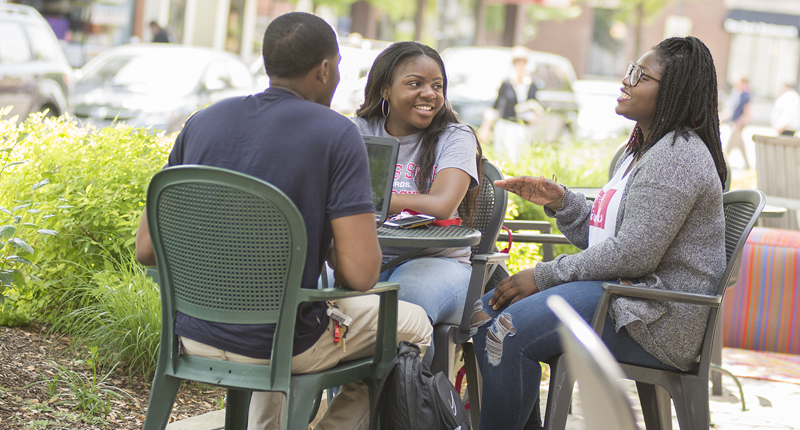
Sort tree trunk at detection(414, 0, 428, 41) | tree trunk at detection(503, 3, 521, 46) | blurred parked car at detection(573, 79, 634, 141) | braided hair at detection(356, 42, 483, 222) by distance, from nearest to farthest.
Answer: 1. braided hair at detection(356, 42, 483, 222)
2. blurred parked car at detection(573, 79, 634, 141)
3. tree trunk at detection(503, 3, 521, 46)
4. tree trunk at detection(414, 0, 428, 41)

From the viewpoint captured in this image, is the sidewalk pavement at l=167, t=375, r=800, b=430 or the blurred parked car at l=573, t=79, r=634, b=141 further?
the blurred parked car at l=573, t=79, r=634, b=141

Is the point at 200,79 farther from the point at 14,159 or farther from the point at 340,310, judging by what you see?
the point at 340,310

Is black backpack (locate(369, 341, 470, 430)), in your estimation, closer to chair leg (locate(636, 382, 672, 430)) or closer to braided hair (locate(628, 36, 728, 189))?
chair leg (locate(636, 382, 672, 430))

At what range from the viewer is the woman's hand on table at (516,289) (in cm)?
274

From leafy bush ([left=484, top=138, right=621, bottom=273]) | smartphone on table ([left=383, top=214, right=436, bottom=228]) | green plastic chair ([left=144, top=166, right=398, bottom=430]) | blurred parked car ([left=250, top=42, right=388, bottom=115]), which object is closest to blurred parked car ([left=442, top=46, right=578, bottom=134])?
blurred parked car ([left=250, top=42, right=388, bottom=115])

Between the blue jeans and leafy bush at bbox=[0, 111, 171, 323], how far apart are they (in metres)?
1.46

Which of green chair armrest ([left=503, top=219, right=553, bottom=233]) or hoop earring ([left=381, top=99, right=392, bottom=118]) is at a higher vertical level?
hoop earring ([left=381, top=99, right=392, bottom=118])

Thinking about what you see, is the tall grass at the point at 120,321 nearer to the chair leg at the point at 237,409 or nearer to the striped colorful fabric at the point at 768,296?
the chair leg at the point at 237,409

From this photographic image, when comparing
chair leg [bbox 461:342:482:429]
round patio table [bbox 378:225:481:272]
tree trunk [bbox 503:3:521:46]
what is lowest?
chair leg [bbox 461:342:482:429]

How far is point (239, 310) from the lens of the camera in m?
2.09

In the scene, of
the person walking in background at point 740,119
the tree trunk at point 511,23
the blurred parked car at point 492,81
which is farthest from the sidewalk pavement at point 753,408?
the tree trunk at point 511,23

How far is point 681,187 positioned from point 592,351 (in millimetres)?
1750

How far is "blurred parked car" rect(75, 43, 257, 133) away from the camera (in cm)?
984

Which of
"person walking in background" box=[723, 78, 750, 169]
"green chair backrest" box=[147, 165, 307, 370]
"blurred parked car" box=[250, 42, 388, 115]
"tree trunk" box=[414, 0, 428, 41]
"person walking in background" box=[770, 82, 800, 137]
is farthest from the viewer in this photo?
"tree trunk" box=[414, 0, 428, 41]
